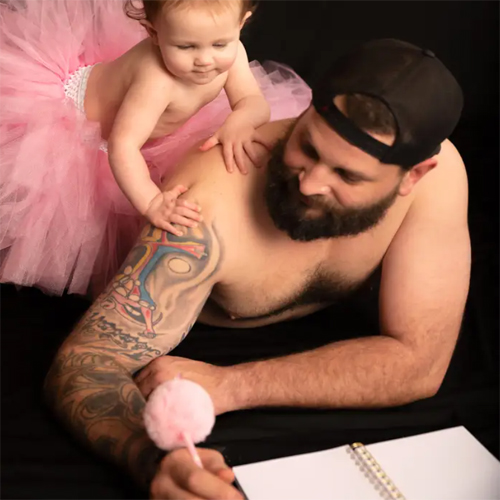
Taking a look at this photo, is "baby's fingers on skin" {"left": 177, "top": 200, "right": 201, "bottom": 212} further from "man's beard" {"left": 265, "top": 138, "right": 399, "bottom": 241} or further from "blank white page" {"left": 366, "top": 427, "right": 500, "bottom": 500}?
"blank white page" {"left": 366, "top": 427, "right": 500, "bottom": 500}

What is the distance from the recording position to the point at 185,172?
1.32 meters

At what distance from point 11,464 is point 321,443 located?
1.60ft

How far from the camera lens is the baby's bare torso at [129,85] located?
1363mm

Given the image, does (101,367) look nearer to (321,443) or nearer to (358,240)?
(321,443)

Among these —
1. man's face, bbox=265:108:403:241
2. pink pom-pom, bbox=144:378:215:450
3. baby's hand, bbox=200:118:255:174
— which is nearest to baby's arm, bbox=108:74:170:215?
baby's hand, bbox=200:118:255:174

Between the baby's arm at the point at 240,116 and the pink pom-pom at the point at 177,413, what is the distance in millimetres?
472

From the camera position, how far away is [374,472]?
1219 mm

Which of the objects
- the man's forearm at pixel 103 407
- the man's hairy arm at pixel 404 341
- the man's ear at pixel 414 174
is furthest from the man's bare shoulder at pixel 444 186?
the man's forearm at pixel 103 407

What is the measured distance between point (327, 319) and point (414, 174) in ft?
1.63

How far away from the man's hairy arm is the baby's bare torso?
0.43 m

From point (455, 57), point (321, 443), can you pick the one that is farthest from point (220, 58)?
point (455, 57)

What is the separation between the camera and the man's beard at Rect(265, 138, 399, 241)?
123cm

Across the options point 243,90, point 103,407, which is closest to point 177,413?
point 103,407

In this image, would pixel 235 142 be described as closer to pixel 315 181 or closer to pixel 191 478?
pixel 315 181
